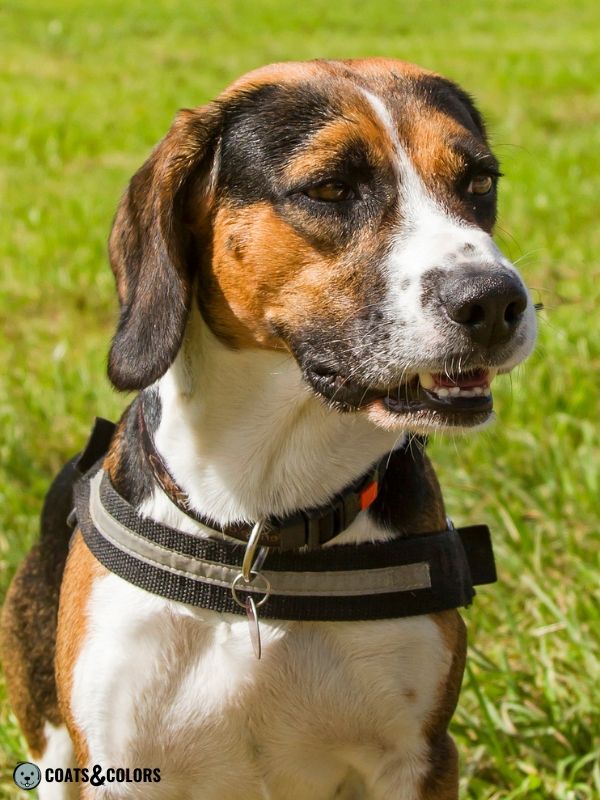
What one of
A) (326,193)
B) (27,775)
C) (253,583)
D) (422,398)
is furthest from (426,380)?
(27,775)

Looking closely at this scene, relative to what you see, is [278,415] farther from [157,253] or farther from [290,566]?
[157,253]

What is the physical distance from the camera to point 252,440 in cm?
280

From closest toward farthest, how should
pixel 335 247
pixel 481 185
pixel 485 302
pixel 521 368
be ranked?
pixel 485 302 < pixel 335 247 < pixel 481 185 < pixel 521 368

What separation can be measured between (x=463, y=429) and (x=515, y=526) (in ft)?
6.19

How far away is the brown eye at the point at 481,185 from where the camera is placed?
111 inches

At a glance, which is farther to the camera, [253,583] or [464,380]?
[253,583]

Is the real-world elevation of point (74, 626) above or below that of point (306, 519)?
below

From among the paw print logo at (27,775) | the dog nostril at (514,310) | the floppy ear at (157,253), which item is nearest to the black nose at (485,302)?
the dog nostril at (514,310)

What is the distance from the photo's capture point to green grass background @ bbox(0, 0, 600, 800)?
144 inches

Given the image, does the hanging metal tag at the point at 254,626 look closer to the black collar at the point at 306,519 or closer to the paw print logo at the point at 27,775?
the black collar at the point at 306,519

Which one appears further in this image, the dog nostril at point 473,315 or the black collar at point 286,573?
the black collar at point 286,573

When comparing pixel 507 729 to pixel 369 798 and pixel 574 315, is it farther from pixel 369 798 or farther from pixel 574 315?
pixel 574 315

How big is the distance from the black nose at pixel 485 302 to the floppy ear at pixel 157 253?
63 cm

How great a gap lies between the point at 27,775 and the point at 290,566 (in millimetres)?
1186
